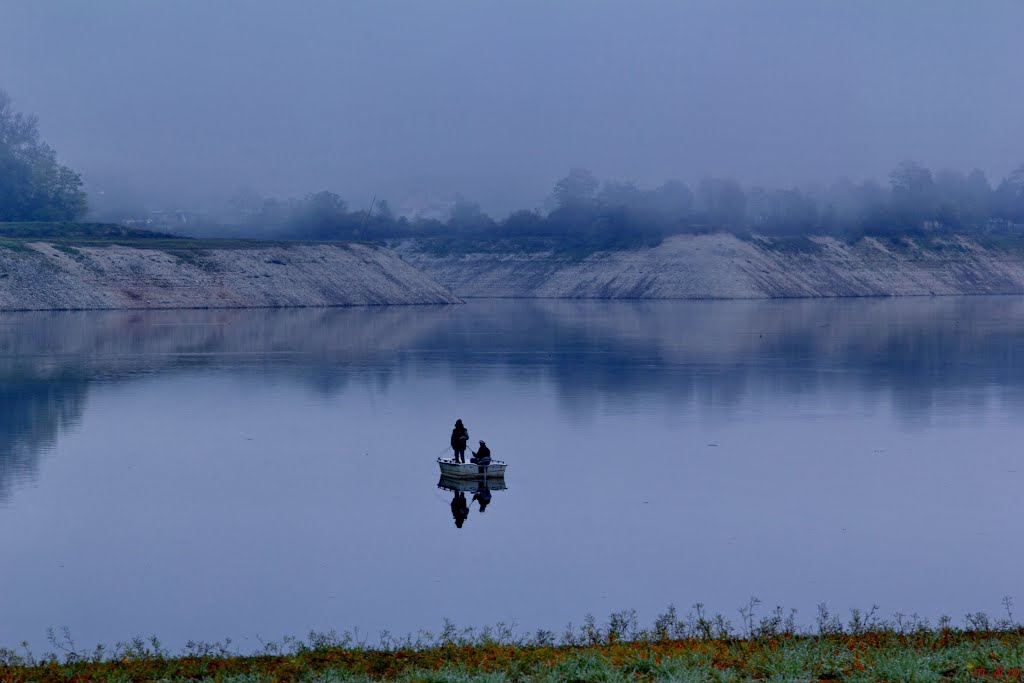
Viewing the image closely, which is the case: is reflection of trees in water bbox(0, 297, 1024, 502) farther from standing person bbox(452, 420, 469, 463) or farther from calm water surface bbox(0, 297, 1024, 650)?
standing person bbox(452, 420, 469, 463)

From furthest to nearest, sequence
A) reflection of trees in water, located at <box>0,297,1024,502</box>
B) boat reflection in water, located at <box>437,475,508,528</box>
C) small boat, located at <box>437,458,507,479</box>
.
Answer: reflection of trees in water, located at <box>0,297,1024,502</box> < small boat, located at <box>437,458,507,479</box> < boat reflection in water, located at <box>437,475,508,528</box>

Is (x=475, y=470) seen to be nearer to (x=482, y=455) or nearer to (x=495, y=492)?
(x=482, y=455)

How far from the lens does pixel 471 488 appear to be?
36750 millimetres

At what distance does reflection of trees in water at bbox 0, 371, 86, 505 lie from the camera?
125 feet

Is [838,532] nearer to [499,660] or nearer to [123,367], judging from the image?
[499,660]

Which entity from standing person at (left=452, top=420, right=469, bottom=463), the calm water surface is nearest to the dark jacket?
standing person at (left=452, top=420, right=469, bottom=463)

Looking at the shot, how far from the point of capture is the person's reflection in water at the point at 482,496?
3479cm

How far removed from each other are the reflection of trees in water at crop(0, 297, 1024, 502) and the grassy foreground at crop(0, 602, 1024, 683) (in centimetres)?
1685

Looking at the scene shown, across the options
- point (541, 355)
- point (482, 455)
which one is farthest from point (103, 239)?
point (482, 455)

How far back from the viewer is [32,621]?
22.8 meters

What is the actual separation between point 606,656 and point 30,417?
36546mm

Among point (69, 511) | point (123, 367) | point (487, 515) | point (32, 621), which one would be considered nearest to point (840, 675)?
point (32, 621)

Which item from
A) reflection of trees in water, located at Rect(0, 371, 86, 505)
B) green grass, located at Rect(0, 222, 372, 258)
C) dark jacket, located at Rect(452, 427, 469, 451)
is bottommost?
reflection of trees in water, located at Rect(0, 371, 86, 505)

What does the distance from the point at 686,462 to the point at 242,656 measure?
21.9 m
